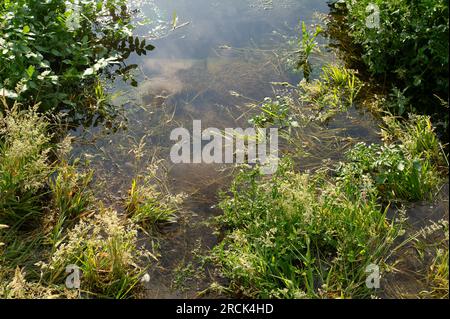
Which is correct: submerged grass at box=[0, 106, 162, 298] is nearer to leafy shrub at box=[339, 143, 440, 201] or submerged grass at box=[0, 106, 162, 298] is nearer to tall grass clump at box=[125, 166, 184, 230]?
tall grass clump at box=[125, 166, 184, 230]

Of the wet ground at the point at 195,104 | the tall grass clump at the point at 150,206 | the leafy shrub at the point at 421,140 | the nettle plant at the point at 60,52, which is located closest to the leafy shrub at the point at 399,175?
the leafy shrub at the point at 421,140

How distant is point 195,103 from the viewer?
5.93 m

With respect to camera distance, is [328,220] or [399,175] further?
[399,175]

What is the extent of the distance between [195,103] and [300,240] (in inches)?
96.4

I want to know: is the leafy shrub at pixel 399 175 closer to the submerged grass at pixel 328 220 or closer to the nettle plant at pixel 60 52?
the submerged grass at pixel 328 220

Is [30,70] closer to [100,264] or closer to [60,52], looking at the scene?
[60,52]

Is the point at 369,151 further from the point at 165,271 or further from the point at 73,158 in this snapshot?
the point at 73,158

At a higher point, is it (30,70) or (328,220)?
(30,70)

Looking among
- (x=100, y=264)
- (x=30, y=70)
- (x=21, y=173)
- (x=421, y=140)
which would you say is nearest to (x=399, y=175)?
(x=421, y=140)

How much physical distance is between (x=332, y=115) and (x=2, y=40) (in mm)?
3448

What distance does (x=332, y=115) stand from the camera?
18.6ft

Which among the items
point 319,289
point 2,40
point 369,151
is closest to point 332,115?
point 369,151

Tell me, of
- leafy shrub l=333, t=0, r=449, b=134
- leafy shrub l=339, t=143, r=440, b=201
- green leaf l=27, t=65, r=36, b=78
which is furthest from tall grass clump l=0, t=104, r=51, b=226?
leafy shrub l=333, t=0, r=449, b=134

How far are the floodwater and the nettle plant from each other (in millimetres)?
301
